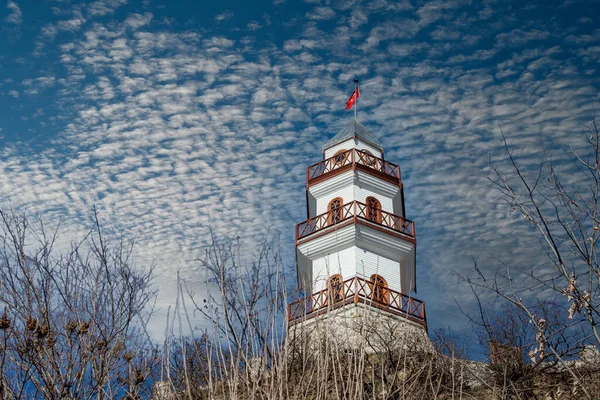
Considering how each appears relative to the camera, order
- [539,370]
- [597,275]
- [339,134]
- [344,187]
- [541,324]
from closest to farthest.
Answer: [597,275]
[541,324]
[539,370]
[344,187]
[339,134]

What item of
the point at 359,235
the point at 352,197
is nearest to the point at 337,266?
the point at 359,235

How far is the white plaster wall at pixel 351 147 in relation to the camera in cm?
2188

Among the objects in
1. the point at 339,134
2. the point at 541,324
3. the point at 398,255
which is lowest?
the point at 541,324

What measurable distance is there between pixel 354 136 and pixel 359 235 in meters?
4.96

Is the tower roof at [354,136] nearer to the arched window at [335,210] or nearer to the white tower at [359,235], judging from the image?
the white tower at [359,235]

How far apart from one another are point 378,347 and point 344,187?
6.50 meters

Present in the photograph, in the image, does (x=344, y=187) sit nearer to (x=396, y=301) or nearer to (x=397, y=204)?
(x=397, y=204)

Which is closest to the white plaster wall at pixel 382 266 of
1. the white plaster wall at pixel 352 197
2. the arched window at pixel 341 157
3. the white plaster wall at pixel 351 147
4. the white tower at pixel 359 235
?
the white tower at pixel 359 235

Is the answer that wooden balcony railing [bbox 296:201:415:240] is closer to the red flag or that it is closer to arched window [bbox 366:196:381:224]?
arched window [bbox 366:196:381:224]

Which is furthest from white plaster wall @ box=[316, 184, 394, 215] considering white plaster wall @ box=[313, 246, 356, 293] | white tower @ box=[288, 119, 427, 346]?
white plaster wall @ box=[313, 246, 356, 293]

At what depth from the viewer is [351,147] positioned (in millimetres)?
21828

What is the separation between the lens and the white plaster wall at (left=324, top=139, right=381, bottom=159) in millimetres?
21875

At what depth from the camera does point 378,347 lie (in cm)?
1569

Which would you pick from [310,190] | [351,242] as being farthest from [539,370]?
[310,190]
